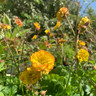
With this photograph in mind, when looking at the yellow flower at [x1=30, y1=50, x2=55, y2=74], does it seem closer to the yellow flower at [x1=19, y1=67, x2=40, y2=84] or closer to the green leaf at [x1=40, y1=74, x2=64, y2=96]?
the yellow flower at [x1=19, y1=67, x2=40, y2=84]

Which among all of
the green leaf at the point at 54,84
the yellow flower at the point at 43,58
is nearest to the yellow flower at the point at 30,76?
the yellow flower at the point at 43,58

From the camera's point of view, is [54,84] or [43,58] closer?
[43,58]

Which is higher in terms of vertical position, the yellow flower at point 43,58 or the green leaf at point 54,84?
the yellow flower at point 43,58

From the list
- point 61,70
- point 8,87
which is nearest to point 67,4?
point 61,70

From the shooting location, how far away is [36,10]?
5.09 m

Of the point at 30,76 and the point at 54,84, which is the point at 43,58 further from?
the point at 54,84

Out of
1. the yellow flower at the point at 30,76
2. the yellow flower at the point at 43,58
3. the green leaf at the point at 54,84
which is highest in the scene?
the yellow flower at the point at 43,58

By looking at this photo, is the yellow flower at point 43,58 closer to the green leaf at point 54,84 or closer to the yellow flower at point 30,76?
the yellow flower at point 30,76

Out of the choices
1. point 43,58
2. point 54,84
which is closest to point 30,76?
point 43,58

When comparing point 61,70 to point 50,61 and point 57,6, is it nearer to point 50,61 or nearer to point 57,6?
point 50,61

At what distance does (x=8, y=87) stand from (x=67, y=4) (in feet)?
16.0

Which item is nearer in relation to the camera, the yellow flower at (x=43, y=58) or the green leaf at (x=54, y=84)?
the yellow flower at (x=43, y=58)

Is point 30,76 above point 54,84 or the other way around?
above

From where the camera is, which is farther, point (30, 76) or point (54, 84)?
point (54, 84)
